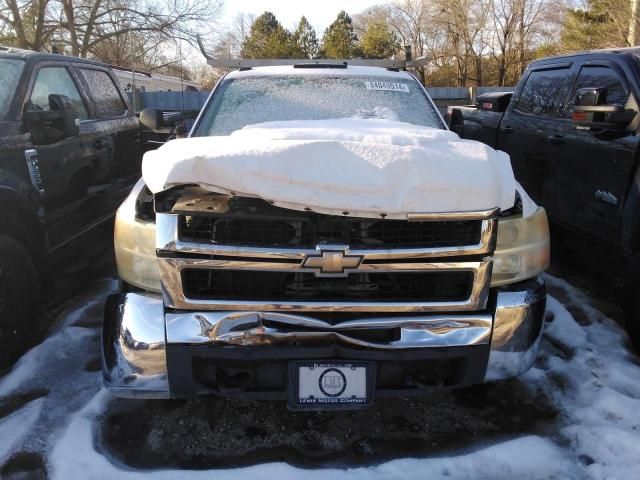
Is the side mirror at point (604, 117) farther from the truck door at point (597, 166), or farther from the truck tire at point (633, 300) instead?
the truck tire at point (633, 300)

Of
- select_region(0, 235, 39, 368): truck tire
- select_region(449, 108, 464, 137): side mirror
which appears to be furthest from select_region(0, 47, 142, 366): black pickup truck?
select_region(449, 108, 464, 137): side mirror

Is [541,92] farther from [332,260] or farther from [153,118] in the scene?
[332,260]

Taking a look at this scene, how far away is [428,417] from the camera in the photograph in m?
2.92

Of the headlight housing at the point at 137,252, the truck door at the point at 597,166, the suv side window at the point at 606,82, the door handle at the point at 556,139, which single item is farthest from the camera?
the door handle at the point at 556,139

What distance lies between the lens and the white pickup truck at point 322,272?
2.19 metres

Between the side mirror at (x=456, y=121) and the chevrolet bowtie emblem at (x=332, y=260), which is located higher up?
the side mirror at (x=456, y=121)

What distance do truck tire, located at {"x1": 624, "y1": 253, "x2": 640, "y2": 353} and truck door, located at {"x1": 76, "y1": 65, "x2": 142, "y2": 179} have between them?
170 inches

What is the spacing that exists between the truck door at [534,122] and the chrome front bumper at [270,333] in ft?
9.45

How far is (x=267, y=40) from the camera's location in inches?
1784

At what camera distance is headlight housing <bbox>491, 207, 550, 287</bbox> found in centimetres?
248

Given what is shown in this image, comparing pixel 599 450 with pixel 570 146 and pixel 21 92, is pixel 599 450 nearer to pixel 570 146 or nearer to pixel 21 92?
pixel 570 146

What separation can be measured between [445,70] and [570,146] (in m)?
37.6

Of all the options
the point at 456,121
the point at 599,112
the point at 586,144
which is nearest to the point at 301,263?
the point at 456,121

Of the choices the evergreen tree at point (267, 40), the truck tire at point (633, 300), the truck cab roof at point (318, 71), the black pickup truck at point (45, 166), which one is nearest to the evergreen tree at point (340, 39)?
the evergreen tree at point (267, 40)
